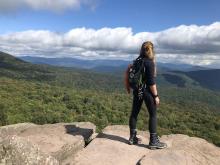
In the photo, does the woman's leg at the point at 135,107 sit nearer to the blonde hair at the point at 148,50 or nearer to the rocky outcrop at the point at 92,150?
the rocky outcrop at the point at 92,150

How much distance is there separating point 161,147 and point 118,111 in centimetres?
4398

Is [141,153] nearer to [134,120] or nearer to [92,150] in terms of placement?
[134,120]

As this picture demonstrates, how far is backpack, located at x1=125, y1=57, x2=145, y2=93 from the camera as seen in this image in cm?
1023

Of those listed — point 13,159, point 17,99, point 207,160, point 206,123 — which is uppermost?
point 13,159

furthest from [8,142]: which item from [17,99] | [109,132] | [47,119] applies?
[17,99]

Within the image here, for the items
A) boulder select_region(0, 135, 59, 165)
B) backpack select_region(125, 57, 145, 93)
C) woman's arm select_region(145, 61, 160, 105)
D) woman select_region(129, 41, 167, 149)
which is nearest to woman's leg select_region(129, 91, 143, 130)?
woman select_region(129, 41, 167, 149)

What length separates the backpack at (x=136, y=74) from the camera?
10.2 metres

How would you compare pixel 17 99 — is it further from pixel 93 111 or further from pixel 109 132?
pixel 109 132

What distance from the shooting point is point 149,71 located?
33.0ft

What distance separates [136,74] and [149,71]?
1.49 ft

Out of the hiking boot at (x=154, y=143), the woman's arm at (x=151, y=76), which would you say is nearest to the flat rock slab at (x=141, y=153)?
the hiking boot at (x=154, y=143)

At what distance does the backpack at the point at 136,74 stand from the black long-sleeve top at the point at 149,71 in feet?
0.46

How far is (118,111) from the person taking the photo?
5466 cm

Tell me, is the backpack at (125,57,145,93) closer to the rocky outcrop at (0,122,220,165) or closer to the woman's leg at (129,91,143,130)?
the woman's leg at (129,91,143,130)
